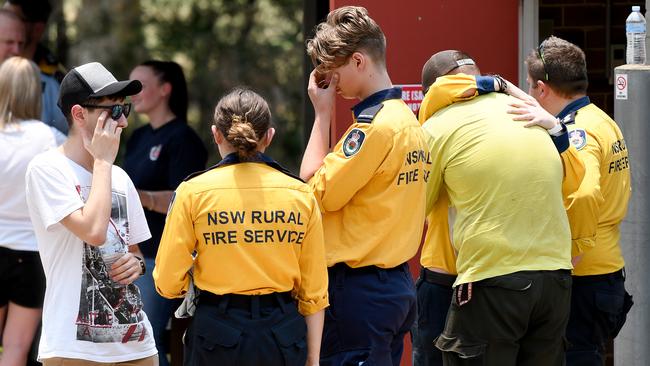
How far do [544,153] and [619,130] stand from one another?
821mm

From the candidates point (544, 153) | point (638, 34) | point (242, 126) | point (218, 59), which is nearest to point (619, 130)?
point (638, 34)

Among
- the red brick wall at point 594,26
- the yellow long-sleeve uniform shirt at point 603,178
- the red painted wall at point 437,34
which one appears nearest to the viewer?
the yellow long-sleeve uniform shirt at point 603,178

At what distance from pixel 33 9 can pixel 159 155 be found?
1962 mm

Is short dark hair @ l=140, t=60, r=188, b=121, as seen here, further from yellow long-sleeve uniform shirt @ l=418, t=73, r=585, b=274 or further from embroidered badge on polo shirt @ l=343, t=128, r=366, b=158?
embroidered badge on polo shirt @ l=343, t=128, r=366, b=158

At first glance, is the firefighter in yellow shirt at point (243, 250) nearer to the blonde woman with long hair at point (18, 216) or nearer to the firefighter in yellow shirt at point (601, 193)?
the firefighter in yellow shirt at point (601, 193)

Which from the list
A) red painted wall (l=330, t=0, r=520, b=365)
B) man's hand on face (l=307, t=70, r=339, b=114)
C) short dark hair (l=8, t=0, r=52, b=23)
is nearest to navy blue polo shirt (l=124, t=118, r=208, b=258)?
red painted wall (l=330, t=0, r=520, b=365)

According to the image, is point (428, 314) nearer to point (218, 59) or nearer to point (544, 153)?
point (544, 153)

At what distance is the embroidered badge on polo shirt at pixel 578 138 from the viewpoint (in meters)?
4.36

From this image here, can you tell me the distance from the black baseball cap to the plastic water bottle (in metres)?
2.09

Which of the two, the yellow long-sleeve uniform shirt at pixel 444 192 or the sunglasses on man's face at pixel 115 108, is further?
the yellow long-sleeve uniform shirt at pixel 444 192

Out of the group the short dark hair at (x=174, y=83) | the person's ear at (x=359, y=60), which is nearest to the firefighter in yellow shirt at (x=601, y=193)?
the person's ear at (x=359, y=60)

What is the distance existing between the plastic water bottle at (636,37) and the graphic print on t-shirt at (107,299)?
2217mm

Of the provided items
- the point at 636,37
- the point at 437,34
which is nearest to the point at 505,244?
the point at 636,37

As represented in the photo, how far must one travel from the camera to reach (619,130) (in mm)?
4531
